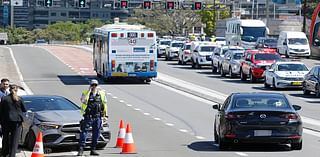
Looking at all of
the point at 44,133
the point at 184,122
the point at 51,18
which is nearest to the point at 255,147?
the point at 44,133

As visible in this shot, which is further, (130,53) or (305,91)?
(130,53)

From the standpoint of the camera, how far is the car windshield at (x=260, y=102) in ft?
59.4

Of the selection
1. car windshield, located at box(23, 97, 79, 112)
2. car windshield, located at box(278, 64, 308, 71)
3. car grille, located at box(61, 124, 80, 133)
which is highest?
car windshield, located at box(23, 97, 79, 112)

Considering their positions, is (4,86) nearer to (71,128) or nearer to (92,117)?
(71,128)

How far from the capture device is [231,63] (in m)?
49.6

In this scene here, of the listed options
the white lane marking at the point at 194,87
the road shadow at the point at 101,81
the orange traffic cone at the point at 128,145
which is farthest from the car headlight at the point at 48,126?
the road shadow at the point at 101,81

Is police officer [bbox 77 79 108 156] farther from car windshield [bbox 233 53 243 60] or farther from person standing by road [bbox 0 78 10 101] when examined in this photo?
car windshield [bbox 233 53 243 60]

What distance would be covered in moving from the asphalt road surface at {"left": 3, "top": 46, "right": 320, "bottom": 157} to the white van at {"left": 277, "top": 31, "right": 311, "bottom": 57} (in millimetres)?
11693

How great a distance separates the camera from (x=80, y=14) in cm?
18375

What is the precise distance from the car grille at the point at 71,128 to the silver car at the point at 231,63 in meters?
31.3

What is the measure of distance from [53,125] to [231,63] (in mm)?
32334

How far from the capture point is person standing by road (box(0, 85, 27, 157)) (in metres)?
15.9

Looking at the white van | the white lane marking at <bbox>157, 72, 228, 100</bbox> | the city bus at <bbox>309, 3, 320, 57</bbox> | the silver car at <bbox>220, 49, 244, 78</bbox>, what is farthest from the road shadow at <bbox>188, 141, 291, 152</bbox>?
the white van

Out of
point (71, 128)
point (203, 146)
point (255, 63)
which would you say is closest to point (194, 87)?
point (255, 63)
